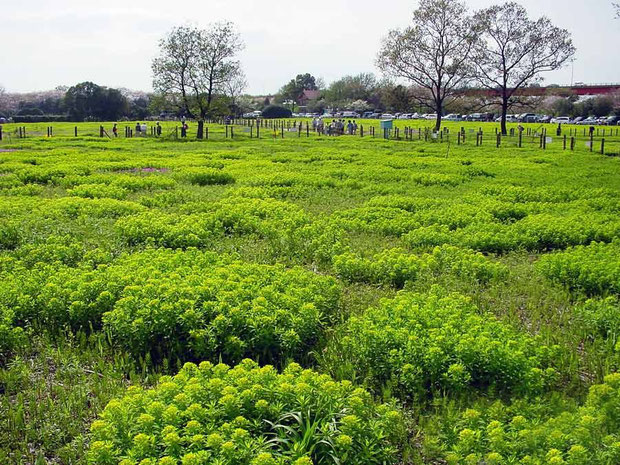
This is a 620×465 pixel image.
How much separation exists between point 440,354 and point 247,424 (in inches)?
91.4

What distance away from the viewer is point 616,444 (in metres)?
4.68

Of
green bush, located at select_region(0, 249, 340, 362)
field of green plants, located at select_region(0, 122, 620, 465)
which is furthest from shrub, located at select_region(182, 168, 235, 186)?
green bush, located at select_region(0, 249, 340, 362)

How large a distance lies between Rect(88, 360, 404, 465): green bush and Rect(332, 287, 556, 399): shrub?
81 centimetres

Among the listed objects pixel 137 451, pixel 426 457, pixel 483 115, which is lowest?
pixel 426 457

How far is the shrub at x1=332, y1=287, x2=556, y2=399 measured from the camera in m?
6.21

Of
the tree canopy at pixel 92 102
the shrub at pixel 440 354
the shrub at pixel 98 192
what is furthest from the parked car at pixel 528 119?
the shrub at pixel 440 354

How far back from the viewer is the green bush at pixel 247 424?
4.62m

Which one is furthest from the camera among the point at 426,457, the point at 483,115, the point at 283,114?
the point at 283,114

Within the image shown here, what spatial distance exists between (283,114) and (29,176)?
8700 centimetres

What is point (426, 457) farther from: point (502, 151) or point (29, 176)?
point (502, 151)

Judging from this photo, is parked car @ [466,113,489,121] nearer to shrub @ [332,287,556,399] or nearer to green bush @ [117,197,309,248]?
green bush @ [117,197,309,248]

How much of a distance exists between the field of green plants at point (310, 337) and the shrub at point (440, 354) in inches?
0.9

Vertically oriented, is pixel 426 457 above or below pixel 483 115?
below

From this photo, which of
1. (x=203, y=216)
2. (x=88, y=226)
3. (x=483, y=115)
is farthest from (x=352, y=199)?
(x=483, y=115)
